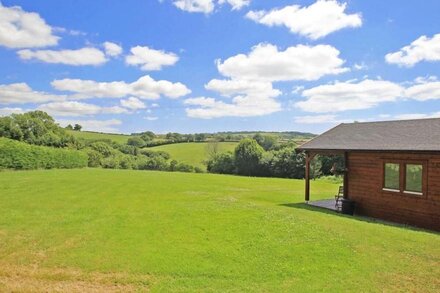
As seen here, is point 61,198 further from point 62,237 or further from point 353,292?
point 353,292

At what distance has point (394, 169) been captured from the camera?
15.5 m

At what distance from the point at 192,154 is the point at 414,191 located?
68990 mm

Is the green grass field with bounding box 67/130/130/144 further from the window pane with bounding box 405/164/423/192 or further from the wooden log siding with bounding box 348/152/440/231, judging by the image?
the window pane with bounding box 405/164/423/192

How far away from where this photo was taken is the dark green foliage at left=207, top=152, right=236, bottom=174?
67250 mm

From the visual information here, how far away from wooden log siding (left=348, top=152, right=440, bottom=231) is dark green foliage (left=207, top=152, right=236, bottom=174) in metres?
48.8

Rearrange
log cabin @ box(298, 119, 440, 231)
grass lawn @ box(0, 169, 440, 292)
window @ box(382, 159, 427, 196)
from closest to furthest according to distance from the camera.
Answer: grass lawn @ box(0, 169, 440, 292), log cabin @ box(298, 119, 440, 231), window @ box(382, 159, 427, 196)

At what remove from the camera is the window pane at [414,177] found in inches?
572

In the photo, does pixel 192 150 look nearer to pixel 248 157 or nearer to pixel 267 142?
pixel 267 142

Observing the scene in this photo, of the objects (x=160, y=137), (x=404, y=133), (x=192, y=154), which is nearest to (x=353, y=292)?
(x=404, y=133)

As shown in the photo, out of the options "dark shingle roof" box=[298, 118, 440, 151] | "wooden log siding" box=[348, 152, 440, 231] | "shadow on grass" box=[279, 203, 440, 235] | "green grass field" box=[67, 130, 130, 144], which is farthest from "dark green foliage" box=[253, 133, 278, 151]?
"wooden log siding" box=[348, 152, 440, 231]

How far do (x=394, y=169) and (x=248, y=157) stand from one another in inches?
1916

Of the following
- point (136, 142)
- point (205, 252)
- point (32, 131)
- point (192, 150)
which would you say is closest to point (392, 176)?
point (205, 252)

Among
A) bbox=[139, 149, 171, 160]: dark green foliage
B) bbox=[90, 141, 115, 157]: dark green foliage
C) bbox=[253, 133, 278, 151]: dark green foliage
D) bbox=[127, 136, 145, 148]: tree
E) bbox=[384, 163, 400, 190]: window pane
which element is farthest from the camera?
bbox=[127, 136, 145, 148]: tree

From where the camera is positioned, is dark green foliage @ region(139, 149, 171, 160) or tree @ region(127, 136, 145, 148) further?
tree @ region(127, 136, 145, 148)
